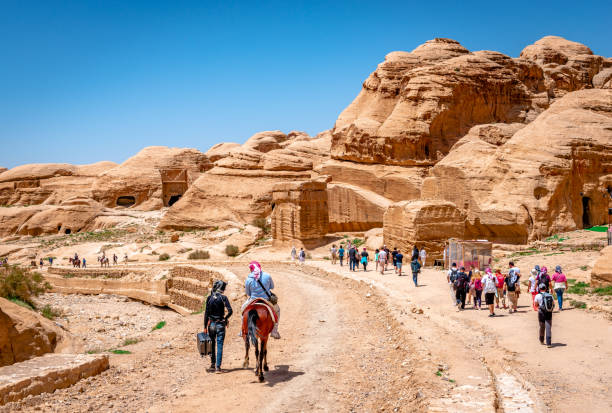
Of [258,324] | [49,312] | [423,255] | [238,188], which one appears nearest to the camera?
[258,324]

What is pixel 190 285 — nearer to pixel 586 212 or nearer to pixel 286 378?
pixel 286 378

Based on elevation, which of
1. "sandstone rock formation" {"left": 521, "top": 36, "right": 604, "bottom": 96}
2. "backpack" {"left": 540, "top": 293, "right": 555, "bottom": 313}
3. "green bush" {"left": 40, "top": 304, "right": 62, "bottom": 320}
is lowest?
"green bush" {"left": 40, "top": 304, "right": 62, "bottom": 320}

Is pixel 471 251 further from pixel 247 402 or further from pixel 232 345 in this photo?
pixel 247 402

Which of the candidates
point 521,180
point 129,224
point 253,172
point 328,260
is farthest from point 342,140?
point 129,224

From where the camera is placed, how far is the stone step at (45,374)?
6441 mm

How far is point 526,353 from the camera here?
8070 mm

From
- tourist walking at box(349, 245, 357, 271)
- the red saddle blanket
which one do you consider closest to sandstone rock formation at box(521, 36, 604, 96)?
tourist walking at box(349, 245, 357, 271)

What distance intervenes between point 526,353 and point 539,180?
14538mm

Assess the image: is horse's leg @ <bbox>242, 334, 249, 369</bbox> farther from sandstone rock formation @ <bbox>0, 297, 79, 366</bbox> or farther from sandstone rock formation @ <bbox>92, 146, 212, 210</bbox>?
sandstone rock formation @ <bbox>92, 146, 212, 210</bbox>

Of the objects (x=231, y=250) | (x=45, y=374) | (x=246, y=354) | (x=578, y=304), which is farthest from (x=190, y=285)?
(x=578, y=304)

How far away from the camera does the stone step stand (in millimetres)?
6441

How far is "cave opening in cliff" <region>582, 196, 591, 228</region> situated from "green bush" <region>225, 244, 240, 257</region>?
18.0m

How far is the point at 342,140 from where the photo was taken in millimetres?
35781

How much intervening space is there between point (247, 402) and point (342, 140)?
3079 centimetres
